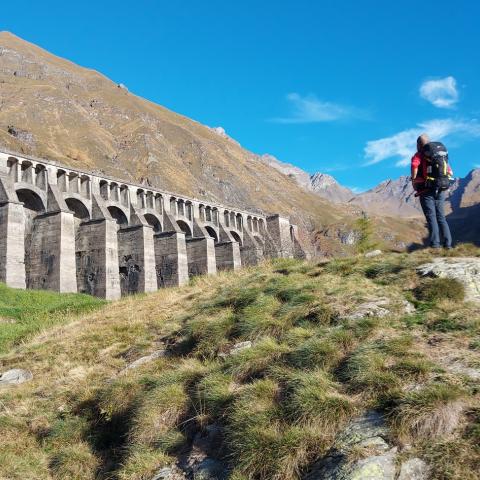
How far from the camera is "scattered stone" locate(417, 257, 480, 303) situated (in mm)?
7297

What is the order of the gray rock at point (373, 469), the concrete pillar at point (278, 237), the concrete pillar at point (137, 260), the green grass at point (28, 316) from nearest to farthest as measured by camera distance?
the gray rock at point (373, 469) → the green grass at point (28, 316) → the concrete pillar at point (137, 260) → the concrete pillar at point (278, 237)

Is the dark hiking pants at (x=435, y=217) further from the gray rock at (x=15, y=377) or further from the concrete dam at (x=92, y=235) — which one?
the concrete dam at (x=92, y=235)

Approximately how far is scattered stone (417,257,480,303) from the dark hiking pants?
1474mm

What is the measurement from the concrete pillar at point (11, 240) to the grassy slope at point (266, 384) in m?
20.6

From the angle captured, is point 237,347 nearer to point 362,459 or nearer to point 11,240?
point 362,459

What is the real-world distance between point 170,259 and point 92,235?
8.41 metres

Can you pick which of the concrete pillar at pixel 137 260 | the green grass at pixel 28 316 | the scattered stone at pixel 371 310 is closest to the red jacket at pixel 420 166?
the scattered stone at pixel 371 310

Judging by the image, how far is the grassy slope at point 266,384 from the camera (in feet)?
15.3

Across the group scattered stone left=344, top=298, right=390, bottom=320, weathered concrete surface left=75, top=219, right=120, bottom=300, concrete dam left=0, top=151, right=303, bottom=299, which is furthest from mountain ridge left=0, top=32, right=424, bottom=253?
scattered stone left=344, top=298, right=390, bottom=320

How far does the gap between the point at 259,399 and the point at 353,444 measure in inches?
53.0

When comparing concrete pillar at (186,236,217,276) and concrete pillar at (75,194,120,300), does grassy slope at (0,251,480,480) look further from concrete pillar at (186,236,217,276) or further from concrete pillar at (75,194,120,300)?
concrete pillar at (186,236,217,276)

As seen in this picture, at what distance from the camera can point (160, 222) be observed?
48219 mm

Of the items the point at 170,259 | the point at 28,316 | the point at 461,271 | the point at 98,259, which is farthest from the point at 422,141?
the point at 170,259

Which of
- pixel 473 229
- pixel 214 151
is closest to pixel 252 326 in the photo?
pixel 214 151
